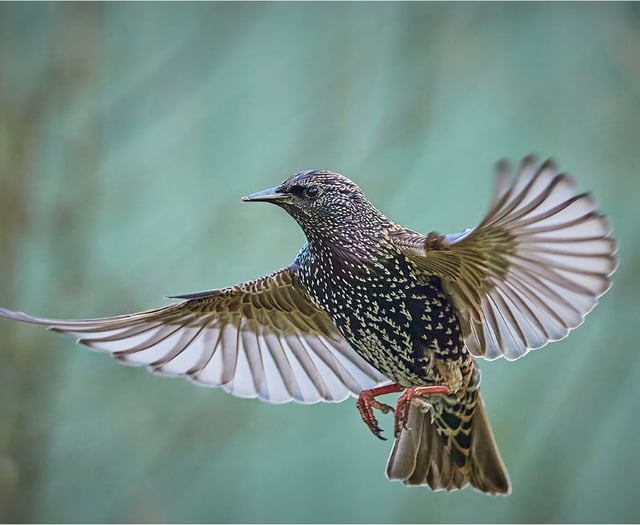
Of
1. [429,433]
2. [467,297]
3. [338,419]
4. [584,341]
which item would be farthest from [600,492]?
[467,297]

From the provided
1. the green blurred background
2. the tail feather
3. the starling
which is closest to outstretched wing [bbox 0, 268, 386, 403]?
the starling

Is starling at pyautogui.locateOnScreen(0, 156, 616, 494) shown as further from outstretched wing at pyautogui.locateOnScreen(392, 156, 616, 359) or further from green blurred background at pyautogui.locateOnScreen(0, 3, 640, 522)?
green blurred background at pyautogui.locateOnScreen(0, 3, 640, 522)

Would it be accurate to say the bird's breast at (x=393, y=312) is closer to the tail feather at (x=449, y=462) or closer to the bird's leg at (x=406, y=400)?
the bird's leg at (x=406, y=400)

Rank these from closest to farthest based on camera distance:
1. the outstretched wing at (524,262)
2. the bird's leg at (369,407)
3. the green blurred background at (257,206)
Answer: the outstretched wing at (524,262) < the bird's leg at (369,407) < the green blurred background at (257,206)

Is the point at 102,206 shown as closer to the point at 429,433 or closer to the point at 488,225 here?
the point at 429,433

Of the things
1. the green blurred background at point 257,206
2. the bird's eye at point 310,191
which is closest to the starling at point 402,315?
the bird's eye at point 310,191

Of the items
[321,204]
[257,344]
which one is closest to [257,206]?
[257,344]
